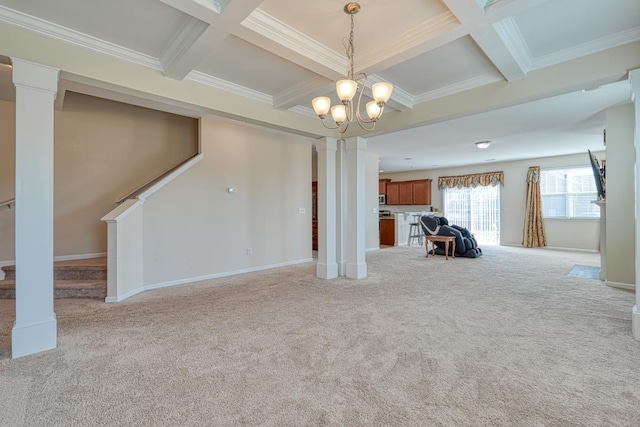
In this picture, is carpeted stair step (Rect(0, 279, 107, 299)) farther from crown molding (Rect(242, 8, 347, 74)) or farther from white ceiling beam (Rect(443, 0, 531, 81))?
white ceiling beam (Rect(443, 0, 531, 81))

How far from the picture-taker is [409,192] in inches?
431

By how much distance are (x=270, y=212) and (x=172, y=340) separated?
10.9ft

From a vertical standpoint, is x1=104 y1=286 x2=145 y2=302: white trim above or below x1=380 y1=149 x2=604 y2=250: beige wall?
below

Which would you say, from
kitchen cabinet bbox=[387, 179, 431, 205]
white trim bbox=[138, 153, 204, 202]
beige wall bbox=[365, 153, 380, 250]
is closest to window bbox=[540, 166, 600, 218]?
kitchen cabinet bbox=[387, 179, 431, 205]

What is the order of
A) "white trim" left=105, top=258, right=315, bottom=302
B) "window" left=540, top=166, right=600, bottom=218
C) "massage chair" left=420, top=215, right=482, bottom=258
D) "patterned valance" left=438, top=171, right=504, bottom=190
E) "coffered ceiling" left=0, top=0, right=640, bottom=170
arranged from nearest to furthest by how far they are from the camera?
1. "coffered ceiling" left=0, top=0, right=640, bottom=170
2. "white trim" left=105, top=258, right=315, bottom=302
3. "massage chair" left=420, top=215, right=482, bottom=258
4. "window" left=540, top=166, right=600, bottom=218
5. "patterned valance" left=438, top=171, right=504, bottom=190

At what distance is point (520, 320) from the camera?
9.59 ft

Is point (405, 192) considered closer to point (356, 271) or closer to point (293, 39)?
point (356, 271)

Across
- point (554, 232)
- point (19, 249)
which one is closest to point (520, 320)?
point (19, 249)

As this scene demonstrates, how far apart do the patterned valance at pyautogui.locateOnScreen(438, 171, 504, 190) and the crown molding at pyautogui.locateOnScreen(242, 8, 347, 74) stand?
801 cm

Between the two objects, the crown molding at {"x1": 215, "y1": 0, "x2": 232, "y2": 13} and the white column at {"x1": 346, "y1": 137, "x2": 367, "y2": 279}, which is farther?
the white column at {"x1": 346, "y1": 137, "x2": 367, "y2": 279}

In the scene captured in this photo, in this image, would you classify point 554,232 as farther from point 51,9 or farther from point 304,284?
point 51,9

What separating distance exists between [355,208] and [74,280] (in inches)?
157

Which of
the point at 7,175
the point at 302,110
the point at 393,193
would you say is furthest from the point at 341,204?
the point at 393,193

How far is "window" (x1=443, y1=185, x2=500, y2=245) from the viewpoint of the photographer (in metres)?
9.31
